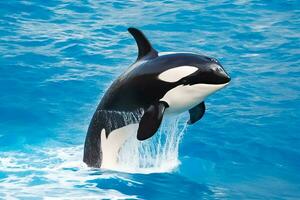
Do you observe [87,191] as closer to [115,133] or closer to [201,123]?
[115,133]

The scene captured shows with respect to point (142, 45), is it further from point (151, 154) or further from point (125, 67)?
point (125, 67)

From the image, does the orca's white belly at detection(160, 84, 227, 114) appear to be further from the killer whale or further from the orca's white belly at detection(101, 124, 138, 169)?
the orca's white belly at detection(101, 124, 138, 169)

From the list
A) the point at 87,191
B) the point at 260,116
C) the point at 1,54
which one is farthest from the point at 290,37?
the point at 87,191

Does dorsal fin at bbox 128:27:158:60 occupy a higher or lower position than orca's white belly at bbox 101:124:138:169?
higher

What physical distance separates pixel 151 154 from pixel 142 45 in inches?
96.7

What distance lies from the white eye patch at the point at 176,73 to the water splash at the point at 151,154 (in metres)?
1.50

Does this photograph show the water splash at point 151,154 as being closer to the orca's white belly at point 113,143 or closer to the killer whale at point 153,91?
the orca's white belly at point 113,143

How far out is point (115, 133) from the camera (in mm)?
10633

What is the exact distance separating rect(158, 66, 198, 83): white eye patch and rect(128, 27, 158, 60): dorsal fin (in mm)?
534

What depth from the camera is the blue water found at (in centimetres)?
1097

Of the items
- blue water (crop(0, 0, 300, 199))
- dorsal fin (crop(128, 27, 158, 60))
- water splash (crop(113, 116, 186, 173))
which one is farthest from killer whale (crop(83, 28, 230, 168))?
blue water (crop(0, 0, 300, 199))

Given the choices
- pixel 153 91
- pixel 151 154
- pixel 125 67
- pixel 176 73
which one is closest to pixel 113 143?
pixel 153 91

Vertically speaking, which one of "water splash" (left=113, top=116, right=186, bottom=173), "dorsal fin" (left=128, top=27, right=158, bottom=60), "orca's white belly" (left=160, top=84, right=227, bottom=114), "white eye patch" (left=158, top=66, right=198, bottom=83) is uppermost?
"dorsal fin" (left=128, top=27, right=158, bottom=60)

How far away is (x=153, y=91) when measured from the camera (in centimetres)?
991
